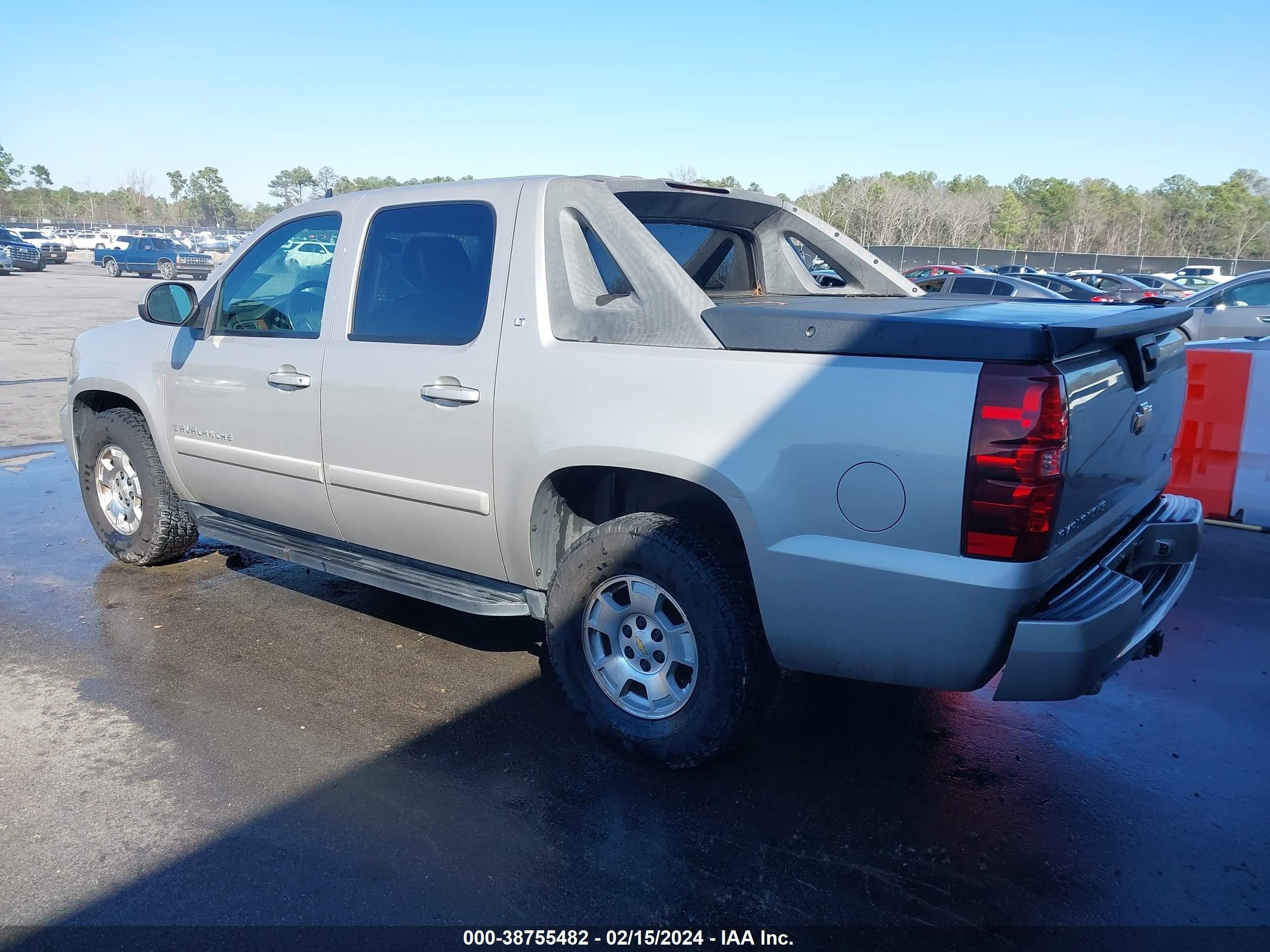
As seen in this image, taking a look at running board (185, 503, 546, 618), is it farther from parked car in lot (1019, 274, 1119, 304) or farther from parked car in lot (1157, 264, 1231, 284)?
parked car in lot (1157, 264, 1231, 284)

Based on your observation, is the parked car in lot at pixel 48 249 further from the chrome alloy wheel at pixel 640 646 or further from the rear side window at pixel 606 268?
the chrome alloy wheel at pixel 640 646

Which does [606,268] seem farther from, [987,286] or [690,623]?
[987,286]

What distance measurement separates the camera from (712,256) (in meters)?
4.66

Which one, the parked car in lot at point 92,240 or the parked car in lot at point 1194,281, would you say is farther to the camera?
the parked car in lot at point 92,240

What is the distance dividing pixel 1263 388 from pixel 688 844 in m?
5.23

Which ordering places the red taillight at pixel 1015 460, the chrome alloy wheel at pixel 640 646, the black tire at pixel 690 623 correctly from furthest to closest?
the chrome alloy wheel at pixel 640 646, the black tire at pixel 690 623, the red taillight at pixel 1015 460

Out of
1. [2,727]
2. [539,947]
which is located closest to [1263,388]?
[539,947]

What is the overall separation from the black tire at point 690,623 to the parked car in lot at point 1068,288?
693 inches

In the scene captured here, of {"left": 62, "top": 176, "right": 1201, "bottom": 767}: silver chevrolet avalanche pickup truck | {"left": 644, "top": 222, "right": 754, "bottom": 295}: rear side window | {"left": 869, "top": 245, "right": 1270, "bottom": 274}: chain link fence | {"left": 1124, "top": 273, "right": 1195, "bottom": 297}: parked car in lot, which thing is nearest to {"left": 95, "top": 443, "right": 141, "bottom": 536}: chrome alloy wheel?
{"left": 62, "top": 176, "right": 1201, "bottom": 767}: silver chevrolet avalanche pickup truck

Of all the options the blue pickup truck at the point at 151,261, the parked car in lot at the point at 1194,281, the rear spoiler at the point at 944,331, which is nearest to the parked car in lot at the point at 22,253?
the blue pickup truck at the point at 151,261

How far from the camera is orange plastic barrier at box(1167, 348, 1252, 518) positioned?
617 centimetres

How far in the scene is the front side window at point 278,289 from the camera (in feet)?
14.0

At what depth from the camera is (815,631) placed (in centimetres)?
292

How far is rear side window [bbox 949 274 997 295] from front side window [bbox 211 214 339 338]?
15619mm
